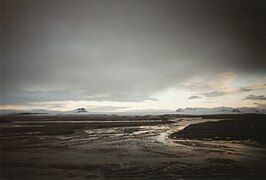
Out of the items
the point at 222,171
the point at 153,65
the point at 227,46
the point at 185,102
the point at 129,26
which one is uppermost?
the point at 129,26

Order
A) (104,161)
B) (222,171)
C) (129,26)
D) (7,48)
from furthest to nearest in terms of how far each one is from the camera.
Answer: (129,26) < (7,48) < (104,161) < (222,171)

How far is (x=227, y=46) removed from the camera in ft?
24.6

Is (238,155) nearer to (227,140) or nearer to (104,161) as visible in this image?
(227,140)

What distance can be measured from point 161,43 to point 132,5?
155 cm

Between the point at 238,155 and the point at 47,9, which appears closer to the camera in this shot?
the point at 238,155

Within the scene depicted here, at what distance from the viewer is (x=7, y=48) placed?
6652 millimetres

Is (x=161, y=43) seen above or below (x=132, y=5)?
below

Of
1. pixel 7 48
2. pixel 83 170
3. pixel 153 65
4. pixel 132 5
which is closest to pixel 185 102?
pixel 153 65

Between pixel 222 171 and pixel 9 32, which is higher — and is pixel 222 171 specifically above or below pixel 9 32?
below

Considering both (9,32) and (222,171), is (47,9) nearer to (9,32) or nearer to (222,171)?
(9,32)

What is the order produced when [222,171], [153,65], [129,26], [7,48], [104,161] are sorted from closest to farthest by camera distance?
1. [222,171]
2. [104,161]
3. [7,48]
4. [129,26]
5. [153,65]

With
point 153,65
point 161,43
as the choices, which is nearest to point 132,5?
point 161,43

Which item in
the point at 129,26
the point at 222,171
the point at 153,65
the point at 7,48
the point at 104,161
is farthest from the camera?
the point at 153,65

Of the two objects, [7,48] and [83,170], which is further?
[7,48]
